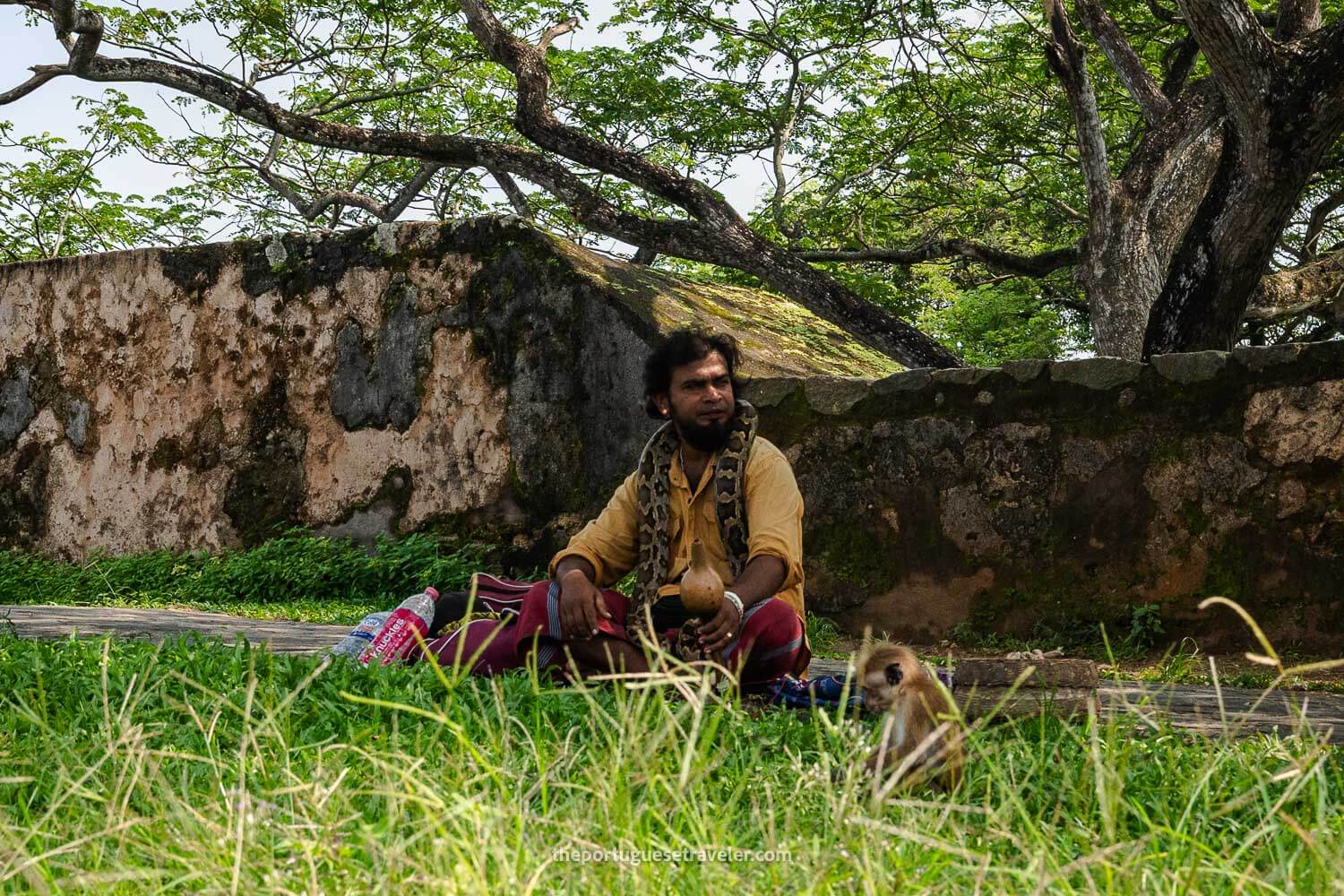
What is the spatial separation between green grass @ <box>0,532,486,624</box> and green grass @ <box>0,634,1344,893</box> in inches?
195

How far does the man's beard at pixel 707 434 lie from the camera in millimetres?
4000

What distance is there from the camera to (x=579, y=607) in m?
3.81

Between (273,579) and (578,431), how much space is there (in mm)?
2160

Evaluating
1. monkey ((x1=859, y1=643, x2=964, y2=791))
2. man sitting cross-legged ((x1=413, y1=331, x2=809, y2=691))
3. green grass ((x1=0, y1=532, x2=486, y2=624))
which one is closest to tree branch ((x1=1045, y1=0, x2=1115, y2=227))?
green grass ((x1=0, y1=532, x2=486, y2=624))

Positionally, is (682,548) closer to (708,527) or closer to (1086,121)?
(708,527)

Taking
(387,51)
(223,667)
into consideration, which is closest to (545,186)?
(387,51)

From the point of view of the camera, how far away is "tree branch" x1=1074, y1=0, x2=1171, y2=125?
33.4 ft

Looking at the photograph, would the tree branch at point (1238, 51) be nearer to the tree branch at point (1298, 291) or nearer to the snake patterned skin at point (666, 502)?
the tree branch at point (1298, 291)

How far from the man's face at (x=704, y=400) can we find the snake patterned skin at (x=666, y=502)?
0.05m

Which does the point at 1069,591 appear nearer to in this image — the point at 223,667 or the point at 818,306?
the point at 223,667

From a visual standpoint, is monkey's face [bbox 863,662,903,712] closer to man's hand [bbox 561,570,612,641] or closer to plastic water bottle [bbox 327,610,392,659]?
man's hand [bbox 561,570,612,641]

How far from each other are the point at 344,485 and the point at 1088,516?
501cm

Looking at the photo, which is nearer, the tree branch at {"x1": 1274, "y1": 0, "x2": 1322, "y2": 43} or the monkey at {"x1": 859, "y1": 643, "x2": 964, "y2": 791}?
the monkey at {"x1": 859, "y1": 643, "x2": 964, "y2": 791}

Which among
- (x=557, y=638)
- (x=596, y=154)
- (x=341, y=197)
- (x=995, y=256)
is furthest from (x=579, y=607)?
(x=341, y=197)
